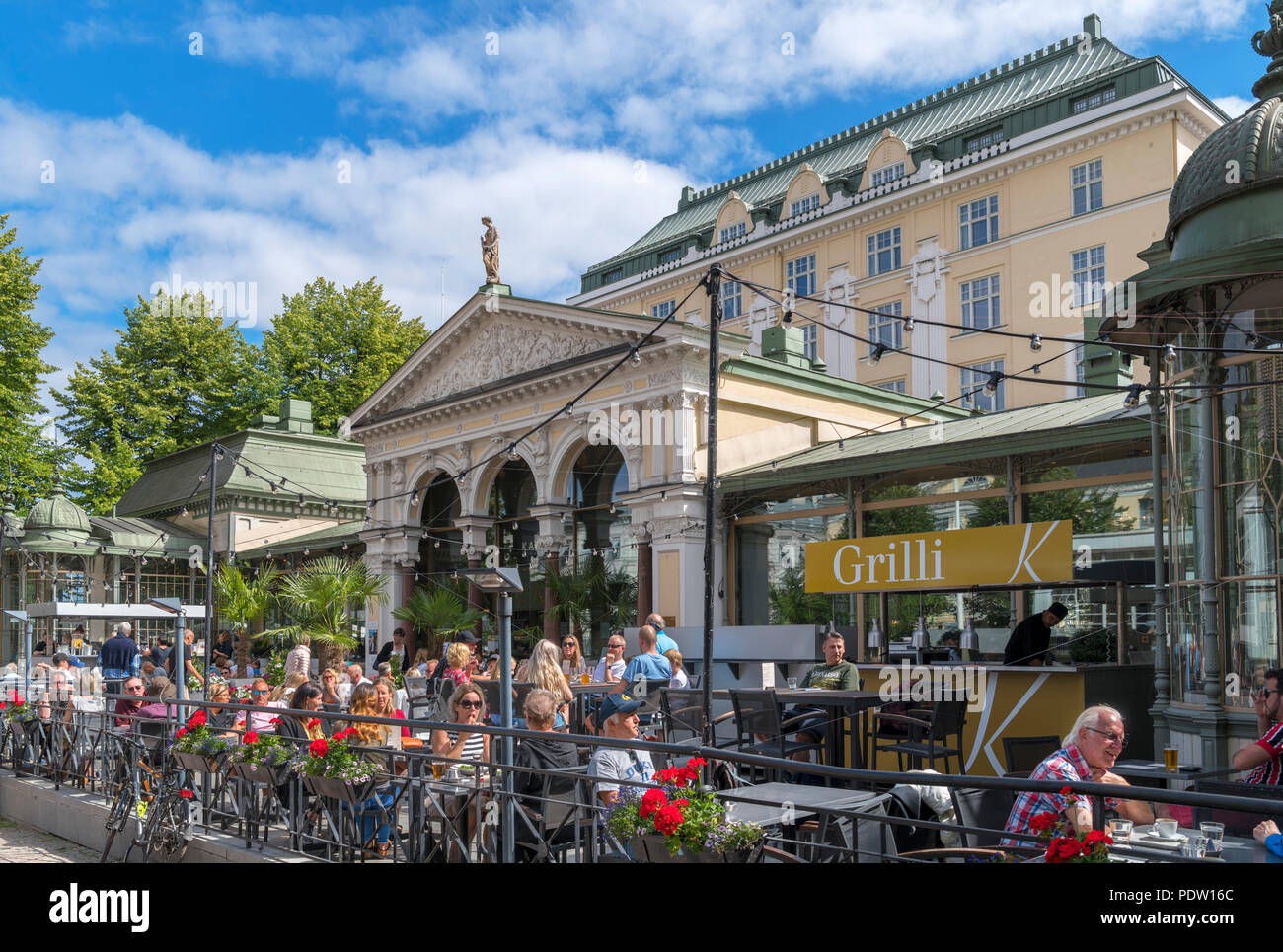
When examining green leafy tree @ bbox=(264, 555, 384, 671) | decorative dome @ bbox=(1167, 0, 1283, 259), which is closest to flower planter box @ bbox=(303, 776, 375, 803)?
decorative dome @ bbox=(1167, 0, 1283, 259)

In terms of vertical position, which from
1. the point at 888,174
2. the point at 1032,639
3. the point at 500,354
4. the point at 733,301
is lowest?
the point at 1032,639

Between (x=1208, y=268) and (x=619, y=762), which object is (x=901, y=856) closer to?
(x=619, y=762)

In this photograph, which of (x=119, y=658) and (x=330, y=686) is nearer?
(x=330, y=686)

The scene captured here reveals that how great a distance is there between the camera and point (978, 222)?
1439 inches

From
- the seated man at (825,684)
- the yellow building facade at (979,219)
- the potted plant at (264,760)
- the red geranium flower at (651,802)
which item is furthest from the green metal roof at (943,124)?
the red geranium flower at (651,802)

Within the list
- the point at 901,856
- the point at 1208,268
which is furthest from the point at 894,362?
the point at 901,856

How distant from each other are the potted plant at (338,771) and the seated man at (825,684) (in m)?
4.39

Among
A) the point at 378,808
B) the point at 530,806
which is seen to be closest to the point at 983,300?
the point at 378,808

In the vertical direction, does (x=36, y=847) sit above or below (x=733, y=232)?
below

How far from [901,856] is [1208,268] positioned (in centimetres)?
617

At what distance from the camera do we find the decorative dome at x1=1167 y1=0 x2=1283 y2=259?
31.1ft

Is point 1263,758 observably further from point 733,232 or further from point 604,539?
point 733,232

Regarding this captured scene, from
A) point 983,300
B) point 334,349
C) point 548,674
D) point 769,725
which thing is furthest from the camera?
point 334,349

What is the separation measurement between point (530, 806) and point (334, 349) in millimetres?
43276
